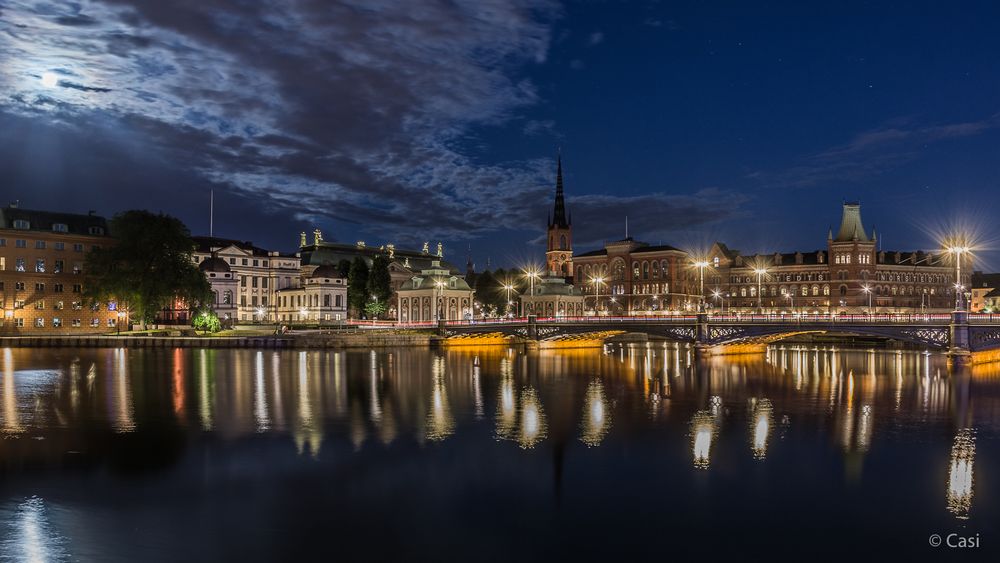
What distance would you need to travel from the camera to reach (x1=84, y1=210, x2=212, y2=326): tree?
345 ft

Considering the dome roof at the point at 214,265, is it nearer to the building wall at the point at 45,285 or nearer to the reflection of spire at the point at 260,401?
the building wall at the point at 45,285

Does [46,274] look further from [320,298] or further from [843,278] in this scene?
[843,278]

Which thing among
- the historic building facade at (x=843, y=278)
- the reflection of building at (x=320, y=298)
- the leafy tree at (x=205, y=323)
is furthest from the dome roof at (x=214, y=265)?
the historic building facade at (x=843, y=278)

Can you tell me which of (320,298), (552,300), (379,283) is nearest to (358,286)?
(379,283)

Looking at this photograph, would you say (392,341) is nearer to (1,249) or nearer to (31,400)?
(1,249)

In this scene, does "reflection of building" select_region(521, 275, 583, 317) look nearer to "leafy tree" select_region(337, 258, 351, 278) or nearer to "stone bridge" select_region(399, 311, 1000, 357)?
"stone bridge" select_region(399, 311, 1000, 357)

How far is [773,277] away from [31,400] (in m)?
161

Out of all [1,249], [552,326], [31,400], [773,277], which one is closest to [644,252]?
[773,277]

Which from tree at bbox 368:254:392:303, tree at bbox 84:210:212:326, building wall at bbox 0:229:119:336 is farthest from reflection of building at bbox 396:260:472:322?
building wall at bbox 0:229:119:336

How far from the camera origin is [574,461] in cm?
2866

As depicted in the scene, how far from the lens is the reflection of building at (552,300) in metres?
135

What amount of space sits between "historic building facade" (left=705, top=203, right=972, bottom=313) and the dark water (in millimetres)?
118907

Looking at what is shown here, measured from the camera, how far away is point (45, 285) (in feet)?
372

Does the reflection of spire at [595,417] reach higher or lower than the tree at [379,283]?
lower
